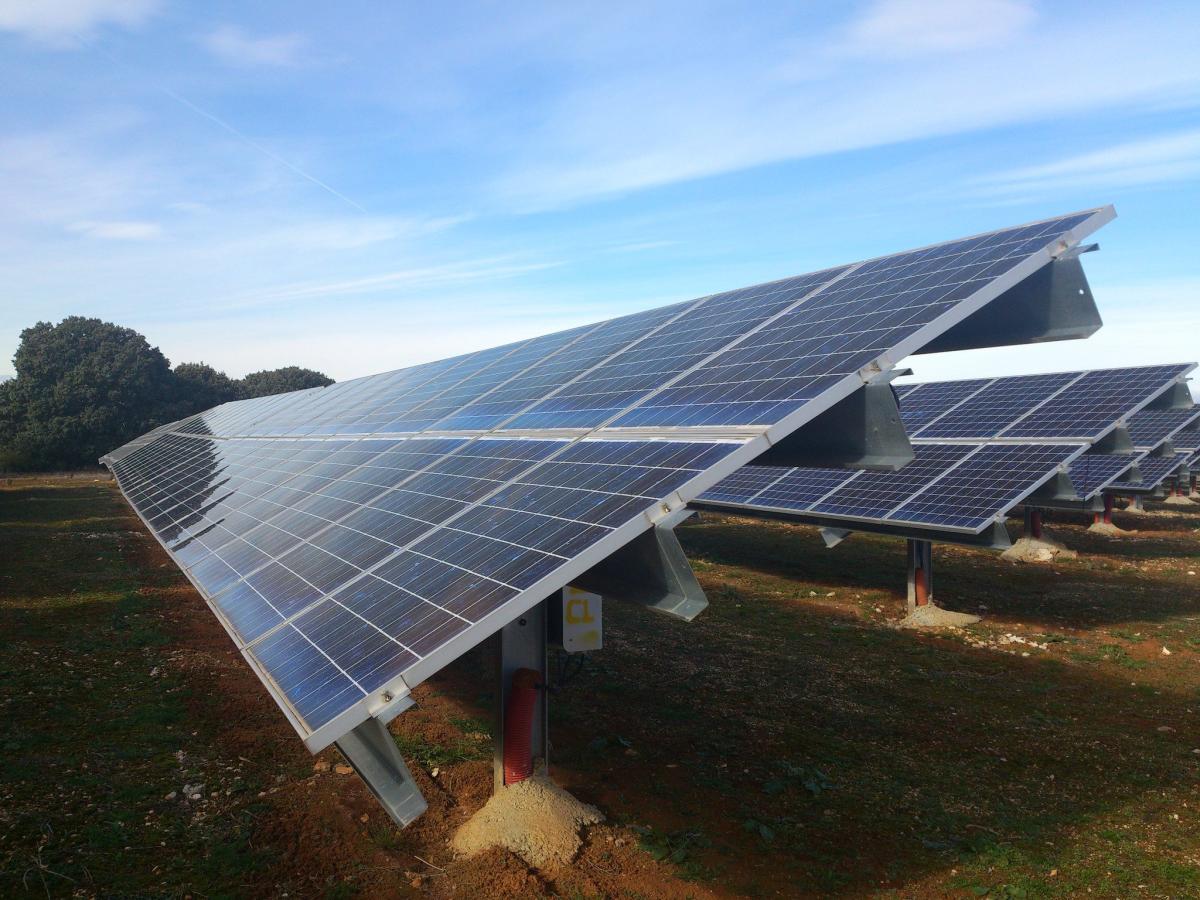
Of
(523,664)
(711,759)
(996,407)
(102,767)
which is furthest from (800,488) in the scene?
A: (102,767)

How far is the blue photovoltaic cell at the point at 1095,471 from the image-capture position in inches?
990

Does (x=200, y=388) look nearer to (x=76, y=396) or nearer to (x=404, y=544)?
(x=76, y=396)

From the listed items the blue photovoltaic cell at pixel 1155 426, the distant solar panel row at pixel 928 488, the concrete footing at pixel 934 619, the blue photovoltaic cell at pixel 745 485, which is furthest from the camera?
the blue photovoltaic cell at pixel 1155 426

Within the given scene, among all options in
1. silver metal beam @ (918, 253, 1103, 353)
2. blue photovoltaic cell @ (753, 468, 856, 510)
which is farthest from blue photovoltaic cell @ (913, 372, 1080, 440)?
silver metal beam @ (918, 253, 1103, 353)

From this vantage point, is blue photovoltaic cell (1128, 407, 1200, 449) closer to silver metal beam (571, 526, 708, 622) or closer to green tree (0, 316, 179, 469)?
silver metal beam (571, 526, 708, 622)

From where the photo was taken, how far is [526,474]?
9445 millimetres

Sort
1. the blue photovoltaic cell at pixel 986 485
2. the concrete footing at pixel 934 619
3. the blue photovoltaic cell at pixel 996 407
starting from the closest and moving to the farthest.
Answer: the blue photovoltaic cell at pixel 986 485, the concrete footing at pixel 934 619, the blue photovoltaic cell at pixel 996 407

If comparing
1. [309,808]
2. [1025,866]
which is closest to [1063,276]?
[1025,866]

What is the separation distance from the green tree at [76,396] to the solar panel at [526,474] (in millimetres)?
57171

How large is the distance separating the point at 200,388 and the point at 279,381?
13.6 m

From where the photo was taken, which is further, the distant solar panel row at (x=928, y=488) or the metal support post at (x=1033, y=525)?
the metal support post at (x=1033, y=525)

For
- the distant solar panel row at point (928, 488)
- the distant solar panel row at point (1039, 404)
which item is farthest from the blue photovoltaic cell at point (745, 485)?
the distant solar panel row at point (1039, 404)

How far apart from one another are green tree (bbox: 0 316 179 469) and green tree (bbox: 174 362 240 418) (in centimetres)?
128

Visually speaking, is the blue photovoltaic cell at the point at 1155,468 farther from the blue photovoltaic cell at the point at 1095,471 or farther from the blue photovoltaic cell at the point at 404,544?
the blue photovoltaic cell at the point at 404,544
